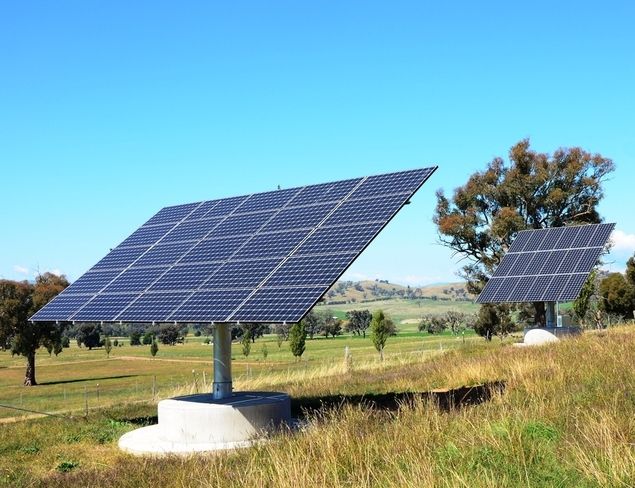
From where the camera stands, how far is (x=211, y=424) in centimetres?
1507

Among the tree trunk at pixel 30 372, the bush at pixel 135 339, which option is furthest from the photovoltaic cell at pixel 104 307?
the bush at pixel 135 339

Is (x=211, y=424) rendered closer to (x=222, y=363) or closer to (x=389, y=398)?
(x=222, y=363)

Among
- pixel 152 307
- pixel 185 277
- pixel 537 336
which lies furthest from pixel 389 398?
pixel 537 336

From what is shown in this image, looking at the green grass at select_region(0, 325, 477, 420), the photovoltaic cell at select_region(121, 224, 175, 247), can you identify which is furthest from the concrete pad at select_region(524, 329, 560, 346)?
the photovoltaic cell at select_region(121, 224, 175, 247)

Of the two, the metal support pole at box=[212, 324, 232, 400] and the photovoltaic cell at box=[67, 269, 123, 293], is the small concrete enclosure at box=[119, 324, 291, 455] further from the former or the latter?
the photovoltaic cell at box=[67, 269, 123, 293]

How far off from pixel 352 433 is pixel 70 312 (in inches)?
412

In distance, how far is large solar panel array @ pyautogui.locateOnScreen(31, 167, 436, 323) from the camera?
14.4 metres

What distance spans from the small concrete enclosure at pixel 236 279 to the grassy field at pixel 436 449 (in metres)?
1.90

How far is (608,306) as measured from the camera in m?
81.2

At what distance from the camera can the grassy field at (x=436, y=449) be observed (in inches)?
334

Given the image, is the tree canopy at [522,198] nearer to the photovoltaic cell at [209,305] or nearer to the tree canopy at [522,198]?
the tree canopy at [522,198]

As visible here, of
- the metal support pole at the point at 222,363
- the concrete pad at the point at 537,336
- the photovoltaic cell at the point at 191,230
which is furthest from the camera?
the concrete pad at the point at 537,336

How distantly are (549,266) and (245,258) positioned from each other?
906 inches

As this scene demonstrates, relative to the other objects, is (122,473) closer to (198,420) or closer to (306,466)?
(198,420)
